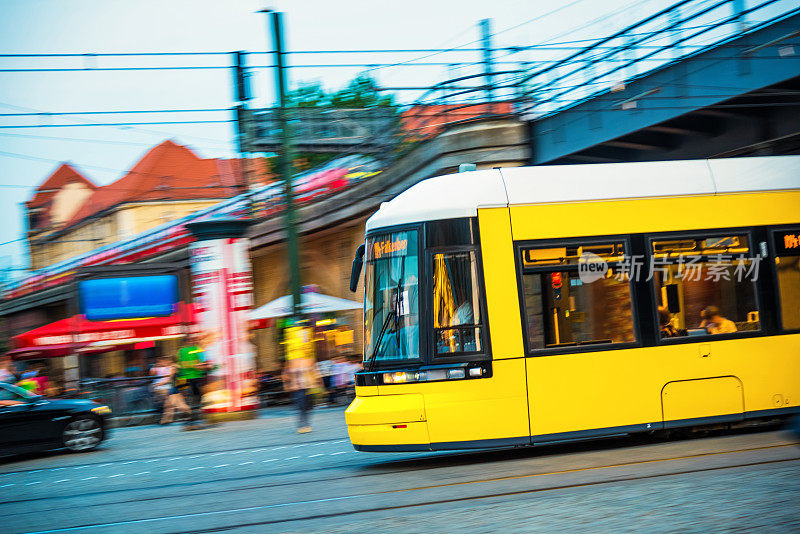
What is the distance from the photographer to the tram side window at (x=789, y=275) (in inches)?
384

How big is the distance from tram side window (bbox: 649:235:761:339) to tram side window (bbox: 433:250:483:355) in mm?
2116

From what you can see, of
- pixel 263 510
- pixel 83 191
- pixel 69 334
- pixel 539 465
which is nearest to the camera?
pixel 263 510

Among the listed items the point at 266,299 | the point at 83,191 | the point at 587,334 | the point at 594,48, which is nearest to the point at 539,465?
the point at 587,334

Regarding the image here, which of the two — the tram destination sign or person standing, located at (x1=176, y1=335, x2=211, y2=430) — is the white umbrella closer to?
person standing, located at (x1=176, y1=335, x2=211, y2=430)

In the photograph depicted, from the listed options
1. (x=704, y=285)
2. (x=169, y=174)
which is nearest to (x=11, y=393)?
(x=704, y=285)

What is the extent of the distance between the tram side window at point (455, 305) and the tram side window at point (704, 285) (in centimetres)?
212

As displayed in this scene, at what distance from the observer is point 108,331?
22797 millimetres

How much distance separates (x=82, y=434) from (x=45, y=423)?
71cm

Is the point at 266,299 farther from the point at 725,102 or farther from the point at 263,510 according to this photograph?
the point at 263,510

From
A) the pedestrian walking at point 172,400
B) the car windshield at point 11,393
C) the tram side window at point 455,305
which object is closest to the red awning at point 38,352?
the pedestrian walking at point 172,400

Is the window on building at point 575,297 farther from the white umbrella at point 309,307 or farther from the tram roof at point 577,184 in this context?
the white umbrella at point 309,307

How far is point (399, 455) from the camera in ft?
35.7

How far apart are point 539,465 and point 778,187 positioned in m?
4.42

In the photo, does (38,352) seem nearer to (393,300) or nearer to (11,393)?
(11,393)
